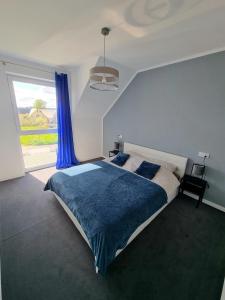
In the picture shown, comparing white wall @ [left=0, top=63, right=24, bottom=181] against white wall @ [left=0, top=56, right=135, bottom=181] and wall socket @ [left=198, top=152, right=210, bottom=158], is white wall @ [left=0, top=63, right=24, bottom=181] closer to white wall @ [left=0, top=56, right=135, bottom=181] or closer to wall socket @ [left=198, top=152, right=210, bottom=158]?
white wall @ [left=0, top=56, right=135, bottom=181]

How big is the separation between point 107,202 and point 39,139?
114 inches

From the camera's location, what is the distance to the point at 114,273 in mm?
1458

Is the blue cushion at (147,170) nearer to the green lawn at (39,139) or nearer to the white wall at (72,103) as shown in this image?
the white wall at (72,103)

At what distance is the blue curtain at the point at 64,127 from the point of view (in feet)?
11.5

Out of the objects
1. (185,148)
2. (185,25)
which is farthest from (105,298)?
(185,25)

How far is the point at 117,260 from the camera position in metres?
1.58

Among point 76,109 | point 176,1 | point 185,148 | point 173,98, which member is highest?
point 176,1

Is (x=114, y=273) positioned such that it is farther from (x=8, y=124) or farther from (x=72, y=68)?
(x=72, y=68)

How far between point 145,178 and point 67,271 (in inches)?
69.2

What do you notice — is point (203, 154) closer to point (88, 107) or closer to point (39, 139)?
point (88, 107)

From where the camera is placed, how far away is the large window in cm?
325

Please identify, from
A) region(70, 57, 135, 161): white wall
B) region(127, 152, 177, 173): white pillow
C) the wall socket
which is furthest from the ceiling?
region(127, 152, 177, 173): white pillow

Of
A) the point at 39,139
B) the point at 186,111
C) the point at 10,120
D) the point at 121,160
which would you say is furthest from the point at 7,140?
the point at 186,111

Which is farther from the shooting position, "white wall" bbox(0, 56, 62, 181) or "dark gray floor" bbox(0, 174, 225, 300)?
"white wall" bbox(0, 56, 62, 181)
